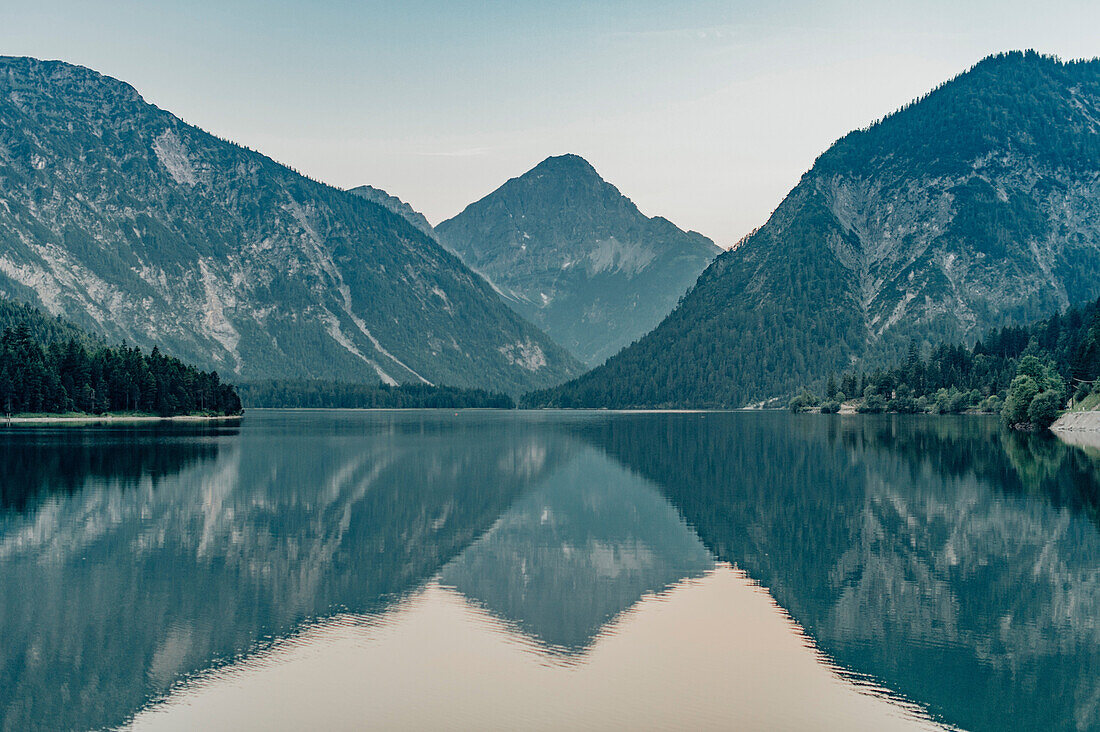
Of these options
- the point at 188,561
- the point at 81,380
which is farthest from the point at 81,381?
the point at 188,561

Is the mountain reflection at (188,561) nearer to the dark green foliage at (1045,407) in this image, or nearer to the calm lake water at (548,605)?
the calm lake water at (548,605)

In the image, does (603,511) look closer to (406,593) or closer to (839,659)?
(406,593)

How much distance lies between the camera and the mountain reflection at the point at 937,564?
80.0ft

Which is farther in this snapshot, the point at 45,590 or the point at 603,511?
the point at 603,511

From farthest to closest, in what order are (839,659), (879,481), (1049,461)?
(1049,461), (879,481), (839,659)

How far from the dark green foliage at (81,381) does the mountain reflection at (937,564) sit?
119948 mm

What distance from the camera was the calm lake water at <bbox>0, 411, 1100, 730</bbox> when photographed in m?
22.7

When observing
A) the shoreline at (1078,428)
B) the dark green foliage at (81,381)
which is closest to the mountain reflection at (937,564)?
the shoreline at (1078,428)

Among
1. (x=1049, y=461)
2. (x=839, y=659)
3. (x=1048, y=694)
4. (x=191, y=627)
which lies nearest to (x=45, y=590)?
(x=191, y=627)

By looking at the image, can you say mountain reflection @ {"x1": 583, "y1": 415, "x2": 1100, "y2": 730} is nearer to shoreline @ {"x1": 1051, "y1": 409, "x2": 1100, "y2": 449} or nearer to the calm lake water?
the calm lake water

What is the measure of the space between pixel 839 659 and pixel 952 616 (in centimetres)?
625

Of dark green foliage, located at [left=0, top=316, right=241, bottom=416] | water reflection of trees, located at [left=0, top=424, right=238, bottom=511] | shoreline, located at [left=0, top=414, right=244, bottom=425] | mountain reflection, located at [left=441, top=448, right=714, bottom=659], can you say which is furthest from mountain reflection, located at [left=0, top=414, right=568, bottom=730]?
shoreline, located at [left=0, top=414, right=244, bottom=425]

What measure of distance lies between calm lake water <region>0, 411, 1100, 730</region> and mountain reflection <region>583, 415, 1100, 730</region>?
0.15 m

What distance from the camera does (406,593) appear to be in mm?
34125
